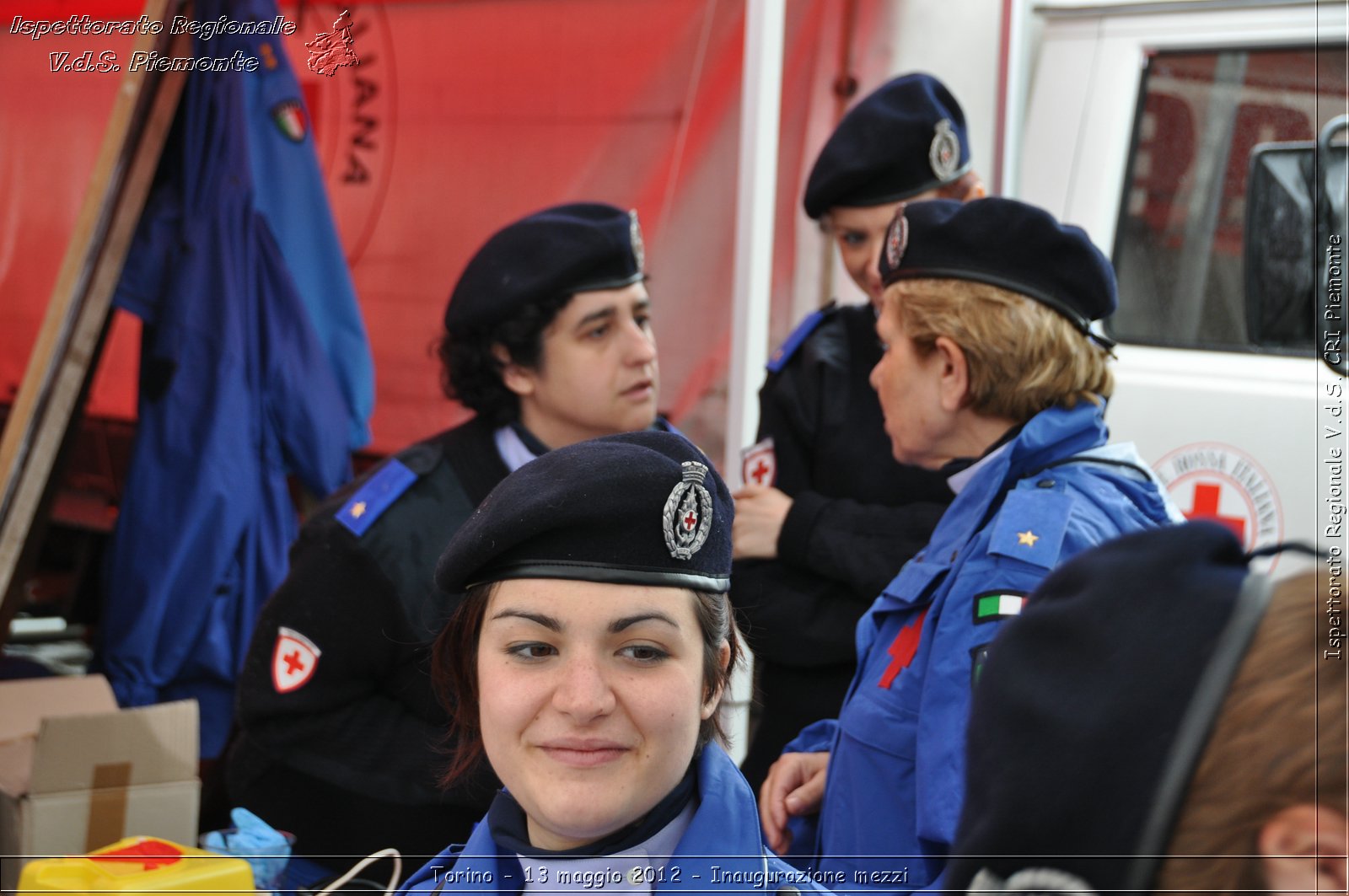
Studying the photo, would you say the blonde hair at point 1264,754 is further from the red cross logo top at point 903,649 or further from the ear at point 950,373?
the ear at point 950,373

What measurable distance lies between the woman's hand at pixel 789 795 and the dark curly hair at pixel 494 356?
2.80ft

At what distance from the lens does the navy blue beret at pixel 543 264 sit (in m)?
2.42

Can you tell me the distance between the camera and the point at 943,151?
270cm

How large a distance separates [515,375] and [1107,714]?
1.86m

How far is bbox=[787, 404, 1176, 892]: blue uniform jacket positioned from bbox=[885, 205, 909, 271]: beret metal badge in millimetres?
349

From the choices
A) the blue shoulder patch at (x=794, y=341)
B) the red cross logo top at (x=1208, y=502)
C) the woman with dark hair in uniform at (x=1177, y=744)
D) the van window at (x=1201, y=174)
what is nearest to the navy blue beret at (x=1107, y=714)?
the woman with dark hair in uniform at (x=1177, y=744)

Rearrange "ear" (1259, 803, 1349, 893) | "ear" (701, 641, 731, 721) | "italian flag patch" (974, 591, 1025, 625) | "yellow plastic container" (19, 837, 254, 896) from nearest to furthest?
1. "ear" (1259, 803, 1349, 893)
2. "ear" (701, 641, 731, 721)
3. "italian flag patch" (974, 591, 1025, 625)
4. "yellow plastic container" (19, 837, 254, 896)

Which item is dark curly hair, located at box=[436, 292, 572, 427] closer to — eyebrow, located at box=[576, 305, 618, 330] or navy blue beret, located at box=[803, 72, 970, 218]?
eyebrow, located at box=[576, 305, 618, 330]

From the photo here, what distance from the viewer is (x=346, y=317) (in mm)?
3629

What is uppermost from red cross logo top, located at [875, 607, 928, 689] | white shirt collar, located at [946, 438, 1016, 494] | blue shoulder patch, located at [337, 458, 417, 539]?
white shirt collar, located at [946, 438, 1016, 494]

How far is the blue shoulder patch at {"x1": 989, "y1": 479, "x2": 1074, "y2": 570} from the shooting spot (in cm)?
163

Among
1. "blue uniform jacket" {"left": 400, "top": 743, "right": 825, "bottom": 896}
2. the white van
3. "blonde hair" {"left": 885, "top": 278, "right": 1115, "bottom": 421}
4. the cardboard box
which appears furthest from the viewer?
the white van

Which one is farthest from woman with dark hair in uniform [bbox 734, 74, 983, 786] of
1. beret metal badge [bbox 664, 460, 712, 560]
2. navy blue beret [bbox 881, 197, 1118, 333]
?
beret metal badge [bbox 664, 460, 712, 560]

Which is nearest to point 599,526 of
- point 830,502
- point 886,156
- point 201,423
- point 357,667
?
point 357,667
